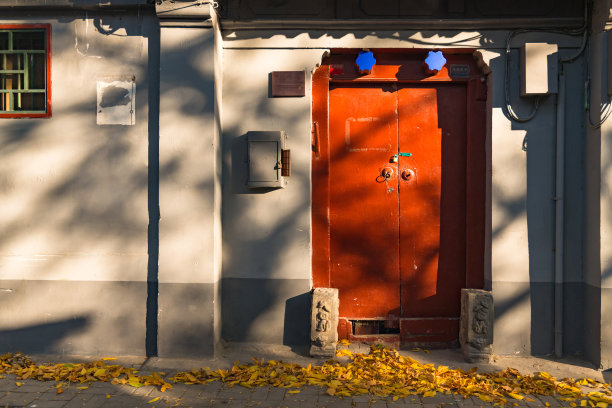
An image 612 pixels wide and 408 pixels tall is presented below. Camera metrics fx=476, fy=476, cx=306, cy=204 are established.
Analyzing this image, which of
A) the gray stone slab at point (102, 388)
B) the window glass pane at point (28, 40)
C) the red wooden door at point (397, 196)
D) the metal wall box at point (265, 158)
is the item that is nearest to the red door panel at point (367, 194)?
the red wooden door at point (397, 196)

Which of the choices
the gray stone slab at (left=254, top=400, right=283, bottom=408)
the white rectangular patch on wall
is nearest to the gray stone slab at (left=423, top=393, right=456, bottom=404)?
the gray stone slab at (left=254, top=400, right=283, bottom=408)

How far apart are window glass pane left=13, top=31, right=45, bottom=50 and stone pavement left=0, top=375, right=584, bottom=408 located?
3.41 meters

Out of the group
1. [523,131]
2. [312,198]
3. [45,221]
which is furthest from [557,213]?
[45,221]

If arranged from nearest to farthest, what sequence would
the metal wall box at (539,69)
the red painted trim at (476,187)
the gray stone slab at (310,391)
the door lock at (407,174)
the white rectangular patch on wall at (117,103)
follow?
1. the gray stone slab at (310,391)
2. the metal wall box at (539,69)
3. the white rectangular patch on wall at (117,103)
4. the red painted trim at (476,187)
5. the door lock at (407,174)

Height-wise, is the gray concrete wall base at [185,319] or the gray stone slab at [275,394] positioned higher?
the gray concrete wall base at [185,319]

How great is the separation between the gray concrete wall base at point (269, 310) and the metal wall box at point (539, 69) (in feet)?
10.1

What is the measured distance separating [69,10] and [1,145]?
1587mm

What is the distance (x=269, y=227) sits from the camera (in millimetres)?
5086

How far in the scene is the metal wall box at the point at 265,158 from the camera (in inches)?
194

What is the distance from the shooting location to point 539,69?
4.89m

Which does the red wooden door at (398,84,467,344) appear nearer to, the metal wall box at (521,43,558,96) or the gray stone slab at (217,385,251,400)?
the metal wall box at (521,43,558,96)

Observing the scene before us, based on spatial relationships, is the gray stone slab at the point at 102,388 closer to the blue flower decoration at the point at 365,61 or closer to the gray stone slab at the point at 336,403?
the gray stone slab at the point at 336,403

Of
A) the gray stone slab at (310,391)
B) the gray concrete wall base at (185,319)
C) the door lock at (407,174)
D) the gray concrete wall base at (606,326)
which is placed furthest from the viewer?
the door lock at (407,174)

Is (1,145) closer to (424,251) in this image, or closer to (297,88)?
(297,88)
